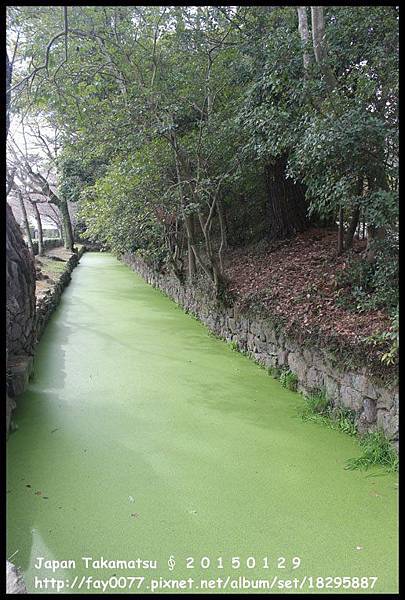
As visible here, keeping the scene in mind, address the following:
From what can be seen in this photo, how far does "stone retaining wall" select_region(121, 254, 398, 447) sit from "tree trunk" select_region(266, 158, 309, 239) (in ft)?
5.12

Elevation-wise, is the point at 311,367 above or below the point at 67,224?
below

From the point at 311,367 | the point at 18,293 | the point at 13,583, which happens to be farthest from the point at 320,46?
the point at 13,583

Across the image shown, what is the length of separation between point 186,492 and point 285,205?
201 inches

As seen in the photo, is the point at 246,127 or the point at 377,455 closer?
the point at 377,455

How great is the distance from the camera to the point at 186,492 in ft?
8.38

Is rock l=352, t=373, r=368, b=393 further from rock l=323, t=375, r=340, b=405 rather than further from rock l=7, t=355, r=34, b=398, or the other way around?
rock l=7, t=355, r=34, b=398

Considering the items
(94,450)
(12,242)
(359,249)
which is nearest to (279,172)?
(359,249)

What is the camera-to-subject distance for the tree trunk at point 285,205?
22.1ft

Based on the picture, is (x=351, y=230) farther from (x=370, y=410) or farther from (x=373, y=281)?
(x=370, y=410)

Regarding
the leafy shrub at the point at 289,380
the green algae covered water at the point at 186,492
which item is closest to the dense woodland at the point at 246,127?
the leafy shrub at the point at 289,380

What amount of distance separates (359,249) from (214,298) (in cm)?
201

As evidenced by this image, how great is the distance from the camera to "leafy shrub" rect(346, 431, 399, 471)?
281 centimetres

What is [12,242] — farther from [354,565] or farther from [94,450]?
[354,565]

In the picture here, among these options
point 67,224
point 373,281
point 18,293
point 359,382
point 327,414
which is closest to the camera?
point 359,382
